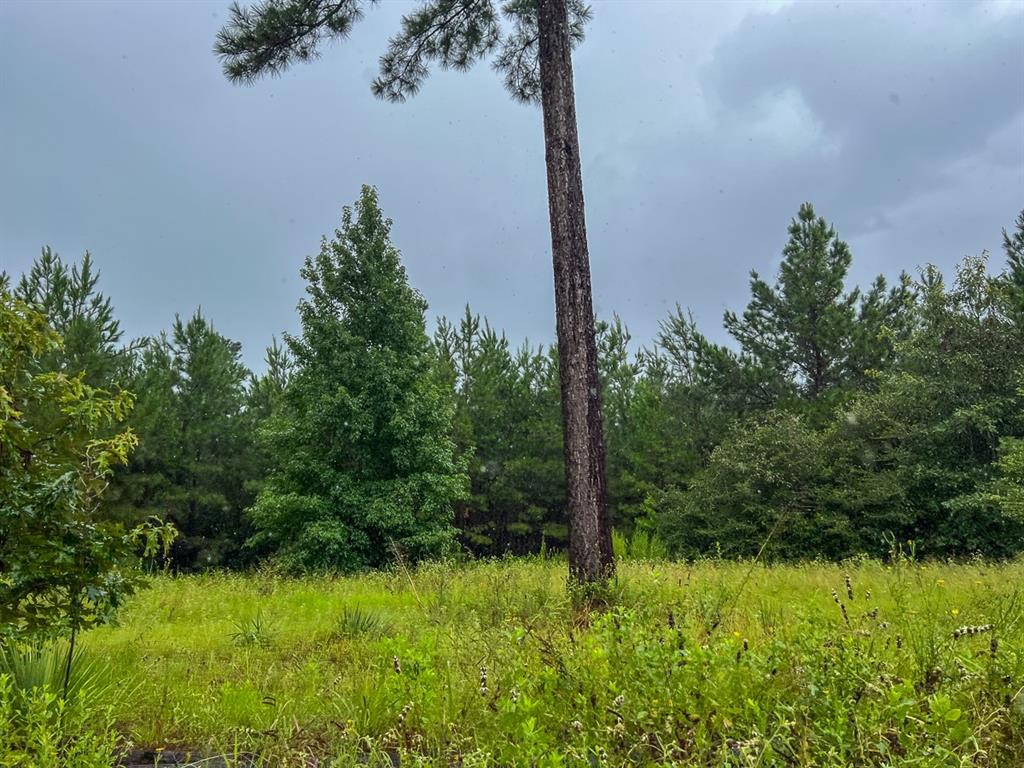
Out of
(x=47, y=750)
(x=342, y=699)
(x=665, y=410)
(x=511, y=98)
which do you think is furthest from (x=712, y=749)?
(x=665, y=410)

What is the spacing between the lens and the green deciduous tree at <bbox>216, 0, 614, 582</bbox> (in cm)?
657

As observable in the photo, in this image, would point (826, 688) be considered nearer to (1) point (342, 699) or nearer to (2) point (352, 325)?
(1) point (342, 699)

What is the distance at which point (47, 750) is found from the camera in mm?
1908

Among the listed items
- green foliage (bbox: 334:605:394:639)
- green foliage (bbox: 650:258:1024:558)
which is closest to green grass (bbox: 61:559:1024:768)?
green foliage (bbox: 334:605:394:639)

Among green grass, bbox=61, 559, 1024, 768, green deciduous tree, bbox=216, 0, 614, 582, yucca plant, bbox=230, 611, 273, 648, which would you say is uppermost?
green deciduous tree, bbox=216, 0, 614, 582

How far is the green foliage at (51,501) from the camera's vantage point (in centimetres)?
300

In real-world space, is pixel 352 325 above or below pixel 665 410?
above

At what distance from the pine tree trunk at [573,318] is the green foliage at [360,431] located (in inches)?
430

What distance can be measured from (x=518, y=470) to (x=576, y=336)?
18.9 m

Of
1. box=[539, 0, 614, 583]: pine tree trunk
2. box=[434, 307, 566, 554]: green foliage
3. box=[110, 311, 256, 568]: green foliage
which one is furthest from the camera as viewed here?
box=[434, 307, 566, 554]: green foliage

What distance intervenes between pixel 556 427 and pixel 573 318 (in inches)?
752

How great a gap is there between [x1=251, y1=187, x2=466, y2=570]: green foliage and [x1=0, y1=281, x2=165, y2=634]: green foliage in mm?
13293

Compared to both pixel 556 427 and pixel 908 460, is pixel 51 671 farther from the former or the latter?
pixel 556 427

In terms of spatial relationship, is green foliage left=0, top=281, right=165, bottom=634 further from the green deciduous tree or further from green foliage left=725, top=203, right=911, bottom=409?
green foliage left=725, top=203, right=911, bottom=409
